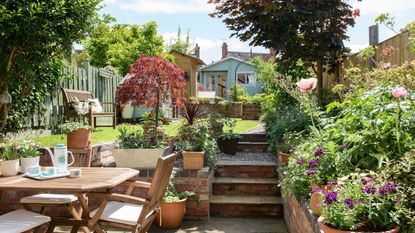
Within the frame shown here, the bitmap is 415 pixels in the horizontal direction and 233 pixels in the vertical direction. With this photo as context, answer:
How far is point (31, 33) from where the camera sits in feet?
15.3

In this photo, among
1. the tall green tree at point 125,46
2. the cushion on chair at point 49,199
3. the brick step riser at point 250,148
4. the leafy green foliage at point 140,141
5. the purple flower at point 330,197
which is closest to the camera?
the purple flower at point 330,197

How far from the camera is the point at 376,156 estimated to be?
262 cm

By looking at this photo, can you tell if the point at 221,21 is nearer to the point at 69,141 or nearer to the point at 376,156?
the point at 69,141

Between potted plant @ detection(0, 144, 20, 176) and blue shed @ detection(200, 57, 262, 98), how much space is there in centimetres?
2306

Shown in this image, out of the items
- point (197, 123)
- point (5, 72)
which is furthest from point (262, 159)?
point (5, 72)

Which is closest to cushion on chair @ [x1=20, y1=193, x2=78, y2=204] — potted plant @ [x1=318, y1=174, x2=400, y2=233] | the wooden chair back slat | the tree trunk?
the wooden chair back slat

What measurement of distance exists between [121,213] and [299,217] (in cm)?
164

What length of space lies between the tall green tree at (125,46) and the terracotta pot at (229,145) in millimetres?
9520

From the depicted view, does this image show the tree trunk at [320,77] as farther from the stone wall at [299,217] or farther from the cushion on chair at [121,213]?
the cushion on chair at [121,213]

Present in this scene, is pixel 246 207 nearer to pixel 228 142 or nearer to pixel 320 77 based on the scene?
pixel 228 142

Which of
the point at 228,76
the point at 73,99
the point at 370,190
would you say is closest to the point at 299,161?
the point at 370,190

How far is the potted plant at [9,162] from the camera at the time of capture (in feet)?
11.2

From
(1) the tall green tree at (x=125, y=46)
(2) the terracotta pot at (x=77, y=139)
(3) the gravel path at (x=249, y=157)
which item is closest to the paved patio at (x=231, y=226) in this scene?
(2) the terracotta pot at (x=77, y=139)

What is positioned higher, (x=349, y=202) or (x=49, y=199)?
(x=349, y=202)
